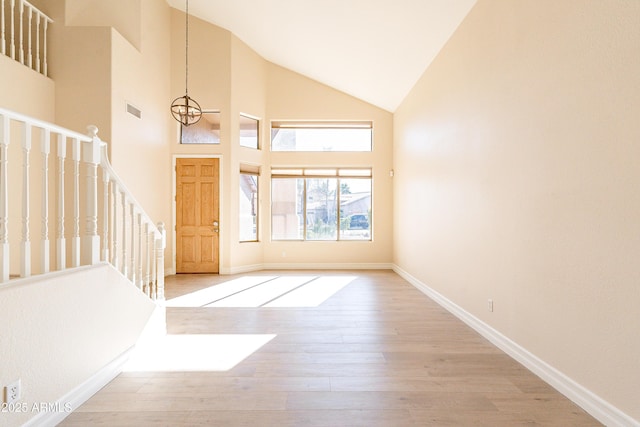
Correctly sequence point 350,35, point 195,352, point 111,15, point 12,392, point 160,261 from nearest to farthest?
point 12,392 < point 195,352 < point 160,261 < point 350,35 < point 111,15

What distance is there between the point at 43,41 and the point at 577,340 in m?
7.23

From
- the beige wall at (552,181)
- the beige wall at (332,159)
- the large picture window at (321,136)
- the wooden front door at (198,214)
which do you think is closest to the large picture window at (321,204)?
the beige wall at (332,159)

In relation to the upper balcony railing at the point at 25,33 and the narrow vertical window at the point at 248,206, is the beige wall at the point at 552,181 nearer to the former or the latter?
the narrow vertical window at the point at 248,206

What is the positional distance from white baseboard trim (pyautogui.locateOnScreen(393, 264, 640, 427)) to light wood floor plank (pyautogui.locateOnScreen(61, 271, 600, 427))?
5cm

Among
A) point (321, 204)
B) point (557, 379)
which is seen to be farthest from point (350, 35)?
point (557, 379)

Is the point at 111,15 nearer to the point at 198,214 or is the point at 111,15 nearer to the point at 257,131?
the point at 257,131

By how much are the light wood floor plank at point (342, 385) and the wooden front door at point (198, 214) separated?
3.13 metres

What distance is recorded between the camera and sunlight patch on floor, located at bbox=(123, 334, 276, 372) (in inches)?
107

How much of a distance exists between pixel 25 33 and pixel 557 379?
24.8 feet

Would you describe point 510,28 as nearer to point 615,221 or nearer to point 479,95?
point 479,95

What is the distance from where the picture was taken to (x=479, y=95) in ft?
11.5

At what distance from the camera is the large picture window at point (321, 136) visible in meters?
7.73

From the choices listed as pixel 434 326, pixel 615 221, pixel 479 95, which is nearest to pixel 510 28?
pixel 479 95

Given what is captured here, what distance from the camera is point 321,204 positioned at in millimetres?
7902
